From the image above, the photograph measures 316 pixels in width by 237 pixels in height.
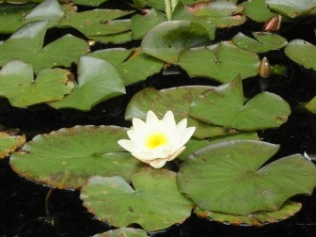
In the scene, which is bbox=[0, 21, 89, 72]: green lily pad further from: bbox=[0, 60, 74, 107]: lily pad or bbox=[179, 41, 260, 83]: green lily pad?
bbox=[179, 41, 260, 83]: green lily pad

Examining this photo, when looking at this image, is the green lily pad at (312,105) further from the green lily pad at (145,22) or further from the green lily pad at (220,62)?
the green lily pad at (145,22)

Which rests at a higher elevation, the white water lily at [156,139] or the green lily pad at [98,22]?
the white water lily at [156,139]

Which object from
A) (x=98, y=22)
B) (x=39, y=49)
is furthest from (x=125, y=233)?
(x=98, y=22)

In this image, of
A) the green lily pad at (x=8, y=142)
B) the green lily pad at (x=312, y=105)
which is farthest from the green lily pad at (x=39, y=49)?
the green lily pad at (x=312, y=105)

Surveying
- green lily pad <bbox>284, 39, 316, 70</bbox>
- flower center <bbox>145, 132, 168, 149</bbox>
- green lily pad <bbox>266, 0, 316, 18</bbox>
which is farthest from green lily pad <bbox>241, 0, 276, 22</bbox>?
flower center <bbox>145, 132, 168, 149</bbox>

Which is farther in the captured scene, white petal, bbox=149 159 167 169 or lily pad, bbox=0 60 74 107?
lily pad, bbox=0 60 74 107

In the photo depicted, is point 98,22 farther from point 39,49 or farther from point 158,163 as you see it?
point 158,163
